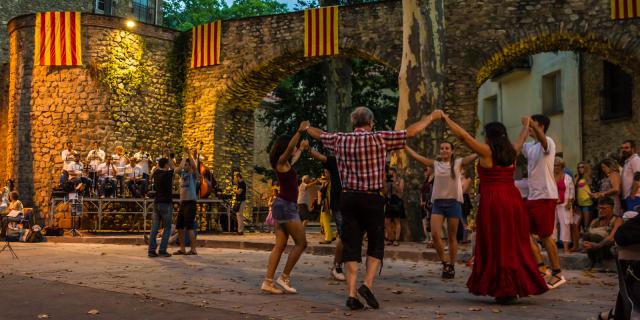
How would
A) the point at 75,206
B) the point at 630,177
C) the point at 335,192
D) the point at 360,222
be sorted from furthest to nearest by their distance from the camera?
the point at 75,206
the point at 630,177
the point at 335,192
the point at 360,222

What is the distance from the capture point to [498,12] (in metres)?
17.0

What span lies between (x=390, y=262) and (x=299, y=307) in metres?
5.02

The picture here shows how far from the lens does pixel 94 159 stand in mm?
19219

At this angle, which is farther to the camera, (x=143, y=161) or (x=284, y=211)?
(x=143, y=161)

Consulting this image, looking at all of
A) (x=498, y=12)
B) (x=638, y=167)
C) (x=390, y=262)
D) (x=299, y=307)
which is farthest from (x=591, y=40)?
(x=299, y=307)

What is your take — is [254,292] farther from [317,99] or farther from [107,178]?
[317,99]

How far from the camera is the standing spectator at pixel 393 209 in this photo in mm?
12664

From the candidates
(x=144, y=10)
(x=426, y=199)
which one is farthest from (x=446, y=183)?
(x=144, y=10)

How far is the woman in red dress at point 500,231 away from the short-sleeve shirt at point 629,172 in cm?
447

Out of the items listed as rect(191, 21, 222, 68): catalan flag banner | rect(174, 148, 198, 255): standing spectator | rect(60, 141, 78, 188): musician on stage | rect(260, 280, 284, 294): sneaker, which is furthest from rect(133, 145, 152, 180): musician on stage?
rect(260, 280, 284, 294): sneaker

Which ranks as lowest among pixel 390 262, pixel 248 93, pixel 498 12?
pixel 390 262

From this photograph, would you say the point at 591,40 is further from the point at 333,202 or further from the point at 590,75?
the point at 333,202

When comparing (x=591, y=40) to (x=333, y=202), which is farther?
(x=591, y=40)

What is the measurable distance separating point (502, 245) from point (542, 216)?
128 cm
